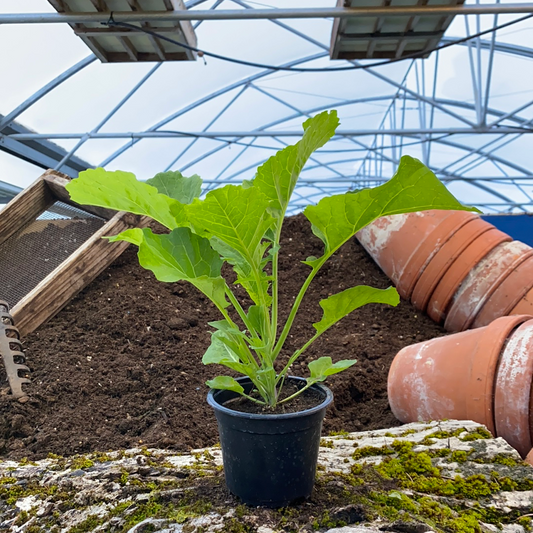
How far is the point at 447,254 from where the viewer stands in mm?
1969

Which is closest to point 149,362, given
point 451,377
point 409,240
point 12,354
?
point 12,354

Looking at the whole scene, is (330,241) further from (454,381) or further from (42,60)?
(42,60)

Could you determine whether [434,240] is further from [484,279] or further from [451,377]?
[451,377]

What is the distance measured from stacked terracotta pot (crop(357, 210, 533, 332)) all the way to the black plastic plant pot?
133cm

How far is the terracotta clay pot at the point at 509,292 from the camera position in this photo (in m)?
1.79

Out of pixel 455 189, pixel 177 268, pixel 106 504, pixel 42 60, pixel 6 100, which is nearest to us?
pixel 177 268

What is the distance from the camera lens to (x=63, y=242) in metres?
2.13

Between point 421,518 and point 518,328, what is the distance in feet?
2.33

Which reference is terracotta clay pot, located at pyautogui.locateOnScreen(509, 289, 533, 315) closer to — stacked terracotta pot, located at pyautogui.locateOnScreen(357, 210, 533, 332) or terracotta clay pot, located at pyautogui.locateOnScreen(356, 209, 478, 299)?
stacked terracotta pot, located at pyautogui.locateOnScreen(357, 210, 533, 332)

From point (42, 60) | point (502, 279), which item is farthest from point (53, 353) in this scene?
point (42, 60)

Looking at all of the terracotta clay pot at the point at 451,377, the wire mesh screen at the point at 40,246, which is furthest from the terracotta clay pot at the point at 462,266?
the wire mesh screen at the point at 40,246

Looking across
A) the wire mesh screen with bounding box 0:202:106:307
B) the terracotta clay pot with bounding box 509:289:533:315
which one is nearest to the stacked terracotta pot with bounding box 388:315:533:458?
the terracotta clay pot with bounding box 509:289:533:315

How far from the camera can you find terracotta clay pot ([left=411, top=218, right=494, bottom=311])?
6.39ft

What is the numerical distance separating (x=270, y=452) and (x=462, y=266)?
1.47 meters
